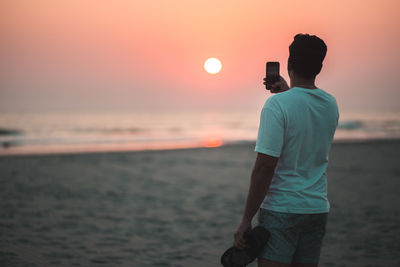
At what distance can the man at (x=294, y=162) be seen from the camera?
1.99m

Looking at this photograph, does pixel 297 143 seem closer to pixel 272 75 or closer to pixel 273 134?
pixel 273 134

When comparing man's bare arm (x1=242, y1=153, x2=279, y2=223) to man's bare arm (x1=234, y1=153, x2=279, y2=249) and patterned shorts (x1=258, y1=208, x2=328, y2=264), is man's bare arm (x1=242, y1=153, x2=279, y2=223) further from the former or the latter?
patterned shorts (x1=258, y1=208, x2=328, y2=264)

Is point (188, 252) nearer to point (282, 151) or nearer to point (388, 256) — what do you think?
point (388, 256)

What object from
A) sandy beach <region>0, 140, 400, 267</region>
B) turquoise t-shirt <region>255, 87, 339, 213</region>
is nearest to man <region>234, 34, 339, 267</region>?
turquoise t-shirt <region>255, 87, 339, 213</region>

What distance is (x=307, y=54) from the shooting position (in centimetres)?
205

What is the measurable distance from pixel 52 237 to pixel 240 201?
3826 mm

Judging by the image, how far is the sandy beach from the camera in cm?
502

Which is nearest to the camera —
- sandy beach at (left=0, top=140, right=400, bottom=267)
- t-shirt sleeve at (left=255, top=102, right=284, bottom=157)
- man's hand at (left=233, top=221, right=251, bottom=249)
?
t-shirt sleeve at (left=255, top=102, right=284, bottom=157)

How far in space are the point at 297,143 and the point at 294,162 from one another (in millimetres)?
98

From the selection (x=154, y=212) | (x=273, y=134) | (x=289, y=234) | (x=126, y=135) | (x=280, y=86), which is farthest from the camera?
(x=126, y=135)

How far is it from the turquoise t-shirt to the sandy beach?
2.94m

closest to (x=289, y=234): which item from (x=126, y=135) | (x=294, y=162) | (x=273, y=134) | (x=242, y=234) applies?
(x=242, y=234)

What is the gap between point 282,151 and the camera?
2047 mm

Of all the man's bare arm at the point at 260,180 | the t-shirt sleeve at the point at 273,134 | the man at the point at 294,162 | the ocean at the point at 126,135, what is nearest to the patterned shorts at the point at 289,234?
the man at the point at 294,162
